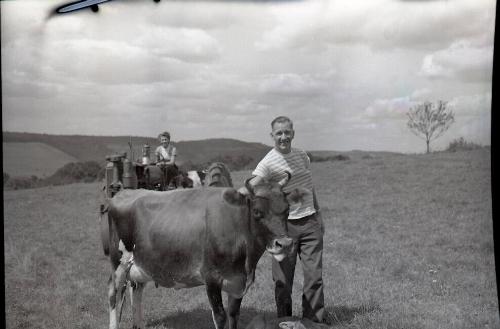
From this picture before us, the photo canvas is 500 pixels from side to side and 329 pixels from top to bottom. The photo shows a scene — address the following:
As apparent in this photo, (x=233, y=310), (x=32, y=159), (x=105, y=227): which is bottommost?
(x=233, y=310)

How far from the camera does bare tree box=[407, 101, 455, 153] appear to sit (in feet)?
14.9

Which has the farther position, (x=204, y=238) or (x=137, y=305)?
(x=137, y=305)

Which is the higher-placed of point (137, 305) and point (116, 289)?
point (116, 289)

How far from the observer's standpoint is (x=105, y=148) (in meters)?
4.87

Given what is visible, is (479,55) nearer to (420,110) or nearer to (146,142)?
(420,110)

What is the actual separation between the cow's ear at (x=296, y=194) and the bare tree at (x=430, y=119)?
135 centimetres

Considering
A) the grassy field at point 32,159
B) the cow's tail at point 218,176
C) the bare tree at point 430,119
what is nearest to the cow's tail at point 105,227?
the grassy field at point 32,159

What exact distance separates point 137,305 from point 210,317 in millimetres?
668

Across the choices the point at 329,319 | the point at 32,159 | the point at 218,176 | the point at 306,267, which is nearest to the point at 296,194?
the point at 306,267

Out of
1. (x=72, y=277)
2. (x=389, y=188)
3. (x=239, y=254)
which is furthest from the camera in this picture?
(x=389, y=188)

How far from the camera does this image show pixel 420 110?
15.1 feet

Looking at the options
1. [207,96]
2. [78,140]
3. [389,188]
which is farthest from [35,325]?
[389,188]

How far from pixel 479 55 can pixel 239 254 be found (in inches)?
100

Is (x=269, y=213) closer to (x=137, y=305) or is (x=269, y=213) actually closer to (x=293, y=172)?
(x=293, y=172)
